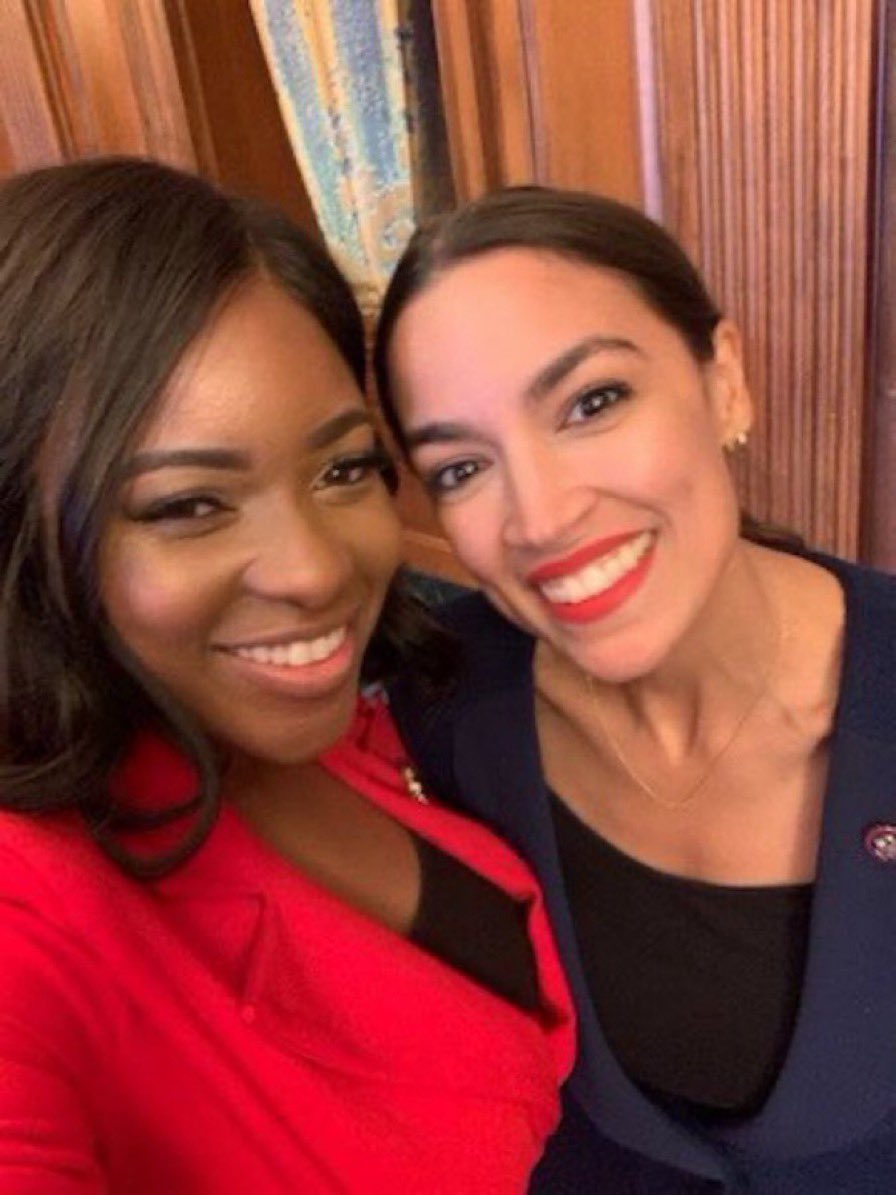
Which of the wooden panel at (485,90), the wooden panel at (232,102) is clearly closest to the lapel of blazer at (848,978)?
the wooden panel at (485,90)

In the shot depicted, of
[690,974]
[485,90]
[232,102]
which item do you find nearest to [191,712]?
[690,974]

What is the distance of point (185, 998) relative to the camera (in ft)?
2.41

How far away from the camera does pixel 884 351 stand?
1.43 m

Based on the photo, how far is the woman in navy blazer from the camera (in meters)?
0.96

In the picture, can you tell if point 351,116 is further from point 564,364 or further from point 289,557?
point 289,557

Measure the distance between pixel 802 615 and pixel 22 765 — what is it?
71 centimetres

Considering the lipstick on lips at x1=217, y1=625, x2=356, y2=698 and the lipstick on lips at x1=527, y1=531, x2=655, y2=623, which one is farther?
the lipstick on lips at x1=527, y1=531, x2=655, y2=623

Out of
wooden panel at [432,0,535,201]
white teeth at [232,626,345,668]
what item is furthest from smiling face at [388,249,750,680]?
wooden panel at [432,0,535,201]

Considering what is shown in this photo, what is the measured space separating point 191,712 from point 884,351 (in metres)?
1.02

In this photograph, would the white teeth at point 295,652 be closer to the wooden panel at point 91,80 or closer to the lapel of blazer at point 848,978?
the lapel of blazer at point 848,978

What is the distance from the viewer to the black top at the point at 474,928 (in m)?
0.97

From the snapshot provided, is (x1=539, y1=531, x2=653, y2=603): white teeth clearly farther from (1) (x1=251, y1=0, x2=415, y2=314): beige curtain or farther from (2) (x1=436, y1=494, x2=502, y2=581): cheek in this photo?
(1) (x1=251, y1=0, x2=415, y2=314): beige curtain

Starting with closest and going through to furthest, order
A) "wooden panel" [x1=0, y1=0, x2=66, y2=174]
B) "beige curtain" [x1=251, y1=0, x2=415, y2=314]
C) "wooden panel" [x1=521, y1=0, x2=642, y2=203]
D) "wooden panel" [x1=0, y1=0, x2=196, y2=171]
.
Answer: "wooden panel" [x1=521, y1=0, x2=642, y2=203], "beige curtain" [x1=251, y1=0, x2=415, y2=314], "wooden panel" [x1=0, y1=0, x2=196, y2=171], "wooden panel" [x1=0, y1=0, x2=66, y2=174]

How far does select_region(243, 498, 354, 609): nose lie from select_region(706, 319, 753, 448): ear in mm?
444
